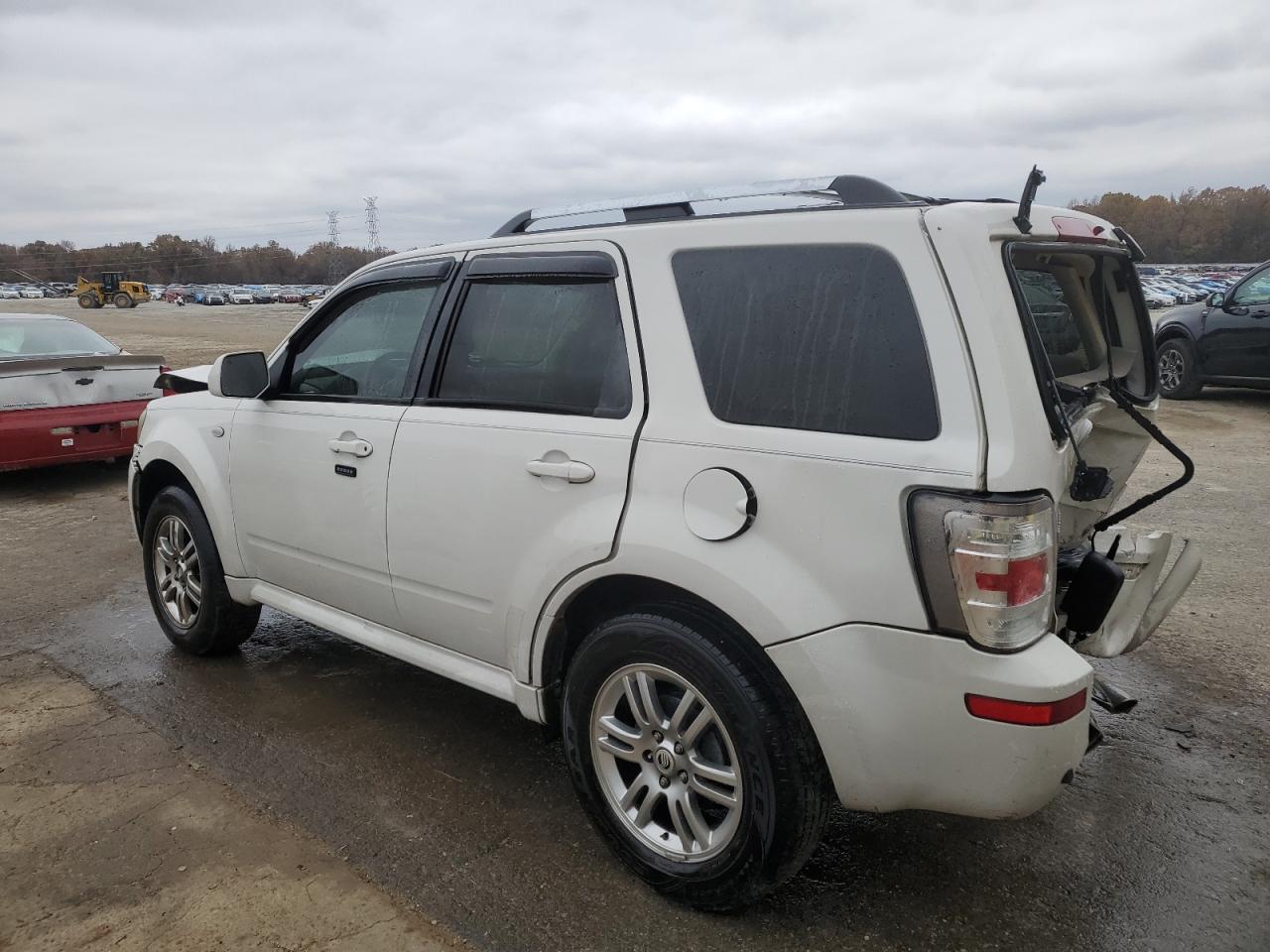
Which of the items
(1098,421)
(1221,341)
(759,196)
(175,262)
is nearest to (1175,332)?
(1221,341)

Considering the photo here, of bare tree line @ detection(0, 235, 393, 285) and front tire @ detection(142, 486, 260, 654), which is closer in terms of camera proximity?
front tire @ detection(142, 486, 260, 654)

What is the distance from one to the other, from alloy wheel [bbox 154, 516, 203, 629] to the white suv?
3.27ft

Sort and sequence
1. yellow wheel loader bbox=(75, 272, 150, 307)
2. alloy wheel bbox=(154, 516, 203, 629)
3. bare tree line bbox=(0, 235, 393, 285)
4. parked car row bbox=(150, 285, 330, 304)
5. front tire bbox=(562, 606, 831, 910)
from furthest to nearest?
bare tree line bbox=(0, 235, 393, 285)
parked car row bbox=(150, 285, 330, 304)
yellow wheel loader bbox=(75, 272, 150, 307)
alloy wheel bbox=(154, 516, 203, 629)
front tire bbox=(562, 606, 831, 910)

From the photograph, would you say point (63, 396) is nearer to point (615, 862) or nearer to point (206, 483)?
point (206, 483)

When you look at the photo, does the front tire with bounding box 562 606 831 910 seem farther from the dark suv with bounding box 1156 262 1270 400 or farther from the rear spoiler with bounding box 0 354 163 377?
the dark suv with bounding box 1156 262 1270 400

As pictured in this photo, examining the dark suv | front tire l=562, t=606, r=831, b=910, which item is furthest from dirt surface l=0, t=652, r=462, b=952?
the dark suv

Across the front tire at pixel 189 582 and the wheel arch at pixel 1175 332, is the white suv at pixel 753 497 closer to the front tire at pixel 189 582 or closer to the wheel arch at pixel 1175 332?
the front tire at pixel 189 582

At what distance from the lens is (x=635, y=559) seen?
2.51 meters

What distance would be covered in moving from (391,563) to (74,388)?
19.8ft

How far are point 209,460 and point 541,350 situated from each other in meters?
1.92

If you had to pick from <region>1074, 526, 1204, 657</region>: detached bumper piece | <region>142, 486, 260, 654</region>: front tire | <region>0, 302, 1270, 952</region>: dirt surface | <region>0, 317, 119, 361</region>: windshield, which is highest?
<region>0, 317, 119, 361</region>: windshield

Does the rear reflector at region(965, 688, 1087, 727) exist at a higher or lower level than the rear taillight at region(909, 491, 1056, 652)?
lower

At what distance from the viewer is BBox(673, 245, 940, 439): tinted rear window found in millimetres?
2199

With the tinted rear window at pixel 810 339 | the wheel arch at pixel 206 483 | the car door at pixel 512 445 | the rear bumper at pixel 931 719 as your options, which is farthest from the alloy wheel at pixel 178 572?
the rear bumper at pixel 931 719
